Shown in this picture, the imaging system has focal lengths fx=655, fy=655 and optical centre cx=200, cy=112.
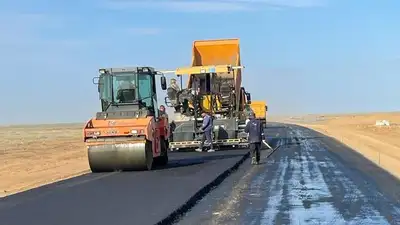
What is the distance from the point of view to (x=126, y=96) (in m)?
18.7

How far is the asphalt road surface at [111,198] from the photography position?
32.3 ft

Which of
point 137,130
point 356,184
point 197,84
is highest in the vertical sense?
point 197,84

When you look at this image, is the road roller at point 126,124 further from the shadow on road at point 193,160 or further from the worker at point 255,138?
the worker at point 255,138

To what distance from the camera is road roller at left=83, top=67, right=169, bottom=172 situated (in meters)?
17.4

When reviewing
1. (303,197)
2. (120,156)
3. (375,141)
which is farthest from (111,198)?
(375,141)

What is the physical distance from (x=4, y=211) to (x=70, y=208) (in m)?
1.08

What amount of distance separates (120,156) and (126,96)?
210 cm

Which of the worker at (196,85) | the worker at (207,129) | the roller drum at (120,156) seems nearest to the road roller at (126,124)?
the roller drum at (120,156)

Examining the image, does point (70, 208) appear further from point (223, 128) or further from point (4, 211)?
point (223, 128)

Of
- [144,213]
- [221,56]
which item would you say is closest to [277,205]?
[144,213]

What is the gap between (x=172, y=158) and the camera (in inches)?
910

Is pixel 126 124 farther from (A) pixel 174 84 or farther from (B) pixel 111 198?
(A) pixel 174 84

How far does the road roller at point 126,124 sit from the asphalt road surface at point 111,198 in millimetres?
451

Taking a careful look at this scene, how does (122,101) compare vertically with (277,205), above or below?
above
